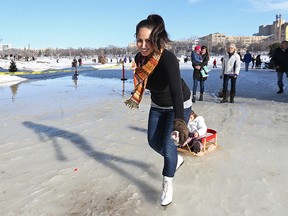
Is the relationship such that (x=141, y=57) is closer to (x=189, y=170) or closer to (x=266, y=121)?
(x=189, y=170)

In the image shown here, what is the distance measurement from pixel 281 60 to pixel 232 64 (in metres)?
2.91

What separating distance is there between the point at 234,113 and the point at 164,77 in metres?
5.12

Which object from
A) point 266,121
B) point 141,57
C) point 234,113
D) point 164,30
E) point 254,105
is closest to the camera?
point 164,30

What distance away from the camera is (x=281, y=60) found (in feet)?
34.7

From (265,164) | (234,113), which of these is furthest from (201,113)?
(265,164)

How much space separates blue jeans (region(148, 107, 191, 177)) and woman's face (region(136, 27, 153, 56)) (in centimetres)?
A: 65

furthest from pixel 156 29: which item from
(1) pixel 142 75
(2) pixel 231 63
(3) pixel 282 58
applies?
(3) pixel 282 58

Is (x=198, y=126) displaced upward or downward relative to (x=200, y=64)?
downward

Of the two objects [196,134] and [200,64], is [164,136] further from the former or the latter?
[200,64]

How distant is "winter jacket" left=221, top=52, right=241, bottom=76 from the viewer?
871 cm

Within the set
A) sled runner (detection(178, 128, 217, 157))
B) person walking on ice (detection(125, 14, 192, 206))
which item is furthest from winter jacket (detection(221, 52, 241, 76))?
person walking on ice (detection(125, 14, 192, 206))

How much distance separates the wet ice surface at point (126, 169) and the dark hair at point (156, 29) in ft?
5.30

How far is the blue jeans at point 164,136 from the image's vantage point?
3.02 metres

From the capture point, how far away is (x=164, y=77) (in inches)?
112
